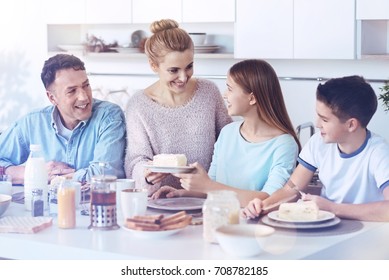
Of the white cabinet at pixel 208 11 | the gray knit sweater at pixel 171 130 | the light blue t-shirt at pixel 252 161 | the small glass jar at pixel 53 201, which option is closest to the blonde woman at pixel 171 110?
the gray knit sweater at pixel 171 130

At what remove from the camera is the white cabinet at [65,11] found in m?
4.96

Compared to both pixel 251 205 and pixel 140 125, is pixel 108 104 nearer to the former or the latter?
pixel 140 125

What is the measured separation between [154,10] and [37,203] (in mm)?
2450

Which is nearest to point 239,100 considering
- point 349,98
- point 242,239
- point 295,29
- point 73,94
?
point 349,98

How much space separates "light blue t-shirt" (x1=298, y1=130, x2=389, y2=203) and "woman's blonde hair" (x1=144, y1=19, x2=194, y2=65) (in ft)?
2.16

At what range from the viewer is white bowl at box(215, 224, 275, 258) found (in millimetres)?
1849

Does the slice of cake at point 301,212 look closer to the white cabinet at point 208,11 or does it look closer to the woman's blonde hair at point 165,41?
the woman's blonde hair at point 165,41

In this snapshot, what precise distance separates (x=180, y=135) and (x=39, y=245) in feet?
3.64

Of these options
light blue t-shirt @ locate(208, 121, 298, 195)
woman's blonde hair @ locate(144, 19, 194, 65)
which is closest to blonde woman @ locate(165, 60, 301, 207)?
light blue t-shirt @ locate(208, 121, 298, 195)

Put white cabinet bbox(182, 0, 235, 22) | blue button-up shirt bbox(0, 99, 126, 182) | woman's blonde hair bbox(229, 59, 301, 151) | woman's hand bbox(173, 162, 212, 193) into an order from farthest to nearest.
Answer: white cabinet bbox(182, 0, 235, 22)
blue button-up shirt bbox(0, 99, 126, 182)
woman's blonde hair bbox(229, 59, 301, 151)
woman's hand bbox(173, 162, 212, 193)

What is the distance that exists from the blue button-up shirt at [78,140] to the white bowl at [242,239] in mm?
1134

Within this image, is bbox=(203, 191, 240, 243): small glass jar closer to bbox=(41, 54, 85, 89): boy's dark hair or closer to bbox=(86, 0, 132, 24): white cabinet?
bbox=(41, 54, 85, 89): boy's dark hair

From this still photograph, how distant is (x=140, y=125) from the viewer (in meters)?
3.08
